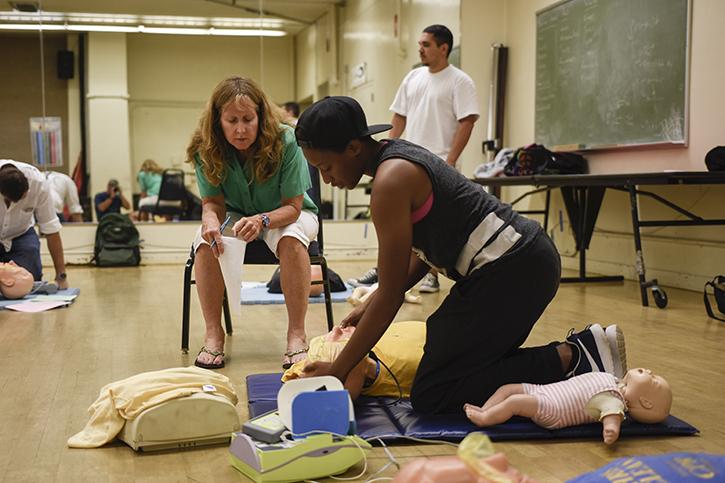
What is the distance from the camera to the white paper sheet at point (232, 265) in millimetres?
2730

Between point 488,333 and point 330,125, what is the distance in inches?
26.4

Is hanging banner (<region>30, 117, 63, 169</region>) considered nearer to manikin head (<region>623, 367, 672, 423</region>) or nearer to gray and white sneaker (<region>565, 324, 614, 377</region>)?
gray and white sneaker (<region>565, 324, 614, 377</region>)

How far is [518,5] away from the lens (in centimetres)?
677

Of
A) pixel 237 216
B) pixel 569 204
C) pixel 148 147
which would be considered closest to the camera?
pixel 237 216

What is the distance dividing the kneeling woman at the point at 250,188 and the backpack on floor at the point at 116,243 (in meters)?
4.13

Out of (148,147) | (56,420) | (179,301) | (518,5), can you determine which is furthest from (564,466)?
(148,147)

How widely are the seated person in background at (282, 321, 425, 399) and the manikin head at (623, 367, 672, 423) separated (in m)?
0.59

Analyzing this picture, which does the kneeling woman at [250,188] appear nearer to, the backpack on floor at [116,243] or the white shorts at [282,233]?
→ the white shorts at [282,233]

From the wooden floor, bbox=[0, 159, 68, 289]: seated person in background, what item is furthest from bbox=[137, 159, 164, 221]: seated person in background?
bbox=[0, 159, 68, 289]: seated person in background

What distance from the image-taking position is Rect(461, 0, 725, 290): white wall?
449 cm

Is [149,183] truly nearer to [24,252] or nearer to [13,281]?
[24,252]

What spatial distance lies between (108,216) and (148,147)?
752 millimetres

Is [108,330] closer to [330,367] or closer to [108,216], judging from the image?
[330,367]

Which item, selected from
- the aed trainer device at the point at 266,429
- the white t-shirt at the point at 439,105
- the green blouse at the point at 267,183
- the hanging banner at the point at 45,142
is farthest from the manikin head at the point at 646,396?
the hanging banner at the point at 45,142
